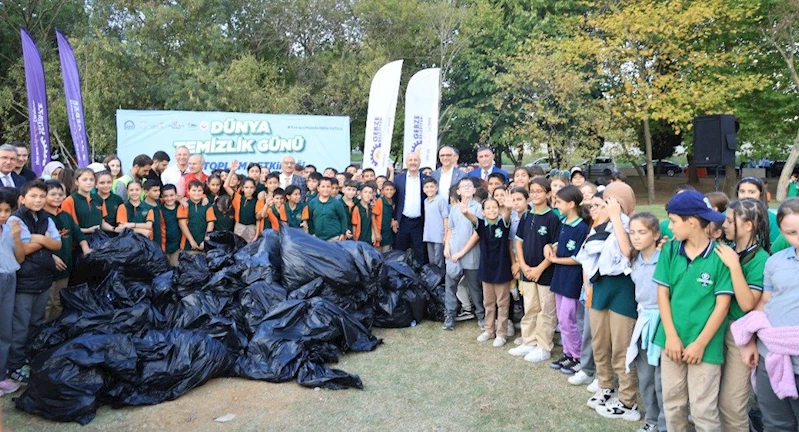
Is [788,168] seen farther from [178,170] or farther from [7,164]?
[7,164]

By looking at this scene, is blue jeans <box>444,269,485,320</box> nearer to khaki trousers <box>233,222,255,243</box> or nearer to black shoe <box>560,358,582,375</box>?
black shoe <box>560,358,582,375</box>

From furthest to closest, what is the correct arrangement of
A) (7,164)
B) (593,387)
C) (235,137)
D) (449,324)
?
(235,137), (449,324), (7,164), (593,387)

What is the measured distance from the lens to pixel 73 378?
3936mm

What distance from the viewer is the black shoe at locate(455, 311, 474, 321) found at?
20.7ft

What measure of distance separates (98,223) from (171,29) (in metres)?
14.6

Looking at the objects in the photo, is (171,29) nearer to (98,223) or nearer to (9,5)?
(9,5)

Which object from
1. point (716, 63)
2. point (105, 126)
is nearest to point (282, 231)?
point (105, 126)

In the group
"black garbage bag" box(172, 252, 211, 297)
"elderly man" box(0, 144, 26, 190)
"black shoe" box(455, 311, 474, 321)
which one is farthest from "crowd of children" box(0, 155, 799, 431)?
"black garbage bag" box(172, 252, 211, 297)

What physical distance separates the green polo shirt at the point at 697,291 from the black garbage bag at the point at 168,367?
10.5ft

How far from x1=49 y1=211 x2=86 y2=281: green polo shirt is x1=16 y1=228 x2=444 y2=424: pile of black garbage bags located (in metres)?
0.11

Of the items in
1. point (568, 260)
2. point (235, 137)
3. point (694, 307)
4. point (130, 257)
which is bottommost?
point (694, 307)

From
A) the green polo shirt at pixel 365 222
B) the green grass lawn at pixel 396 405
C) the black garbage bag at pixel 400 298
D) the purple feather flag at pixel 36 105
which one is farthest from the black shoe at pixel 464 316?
the purple feather flag at pixel 36 105

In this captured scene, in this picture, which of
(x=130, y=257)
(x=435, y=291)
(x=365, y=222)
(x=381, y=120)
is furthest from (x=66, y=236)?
(x=381, y=120)

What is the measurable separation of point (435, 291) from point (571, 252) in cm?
206
